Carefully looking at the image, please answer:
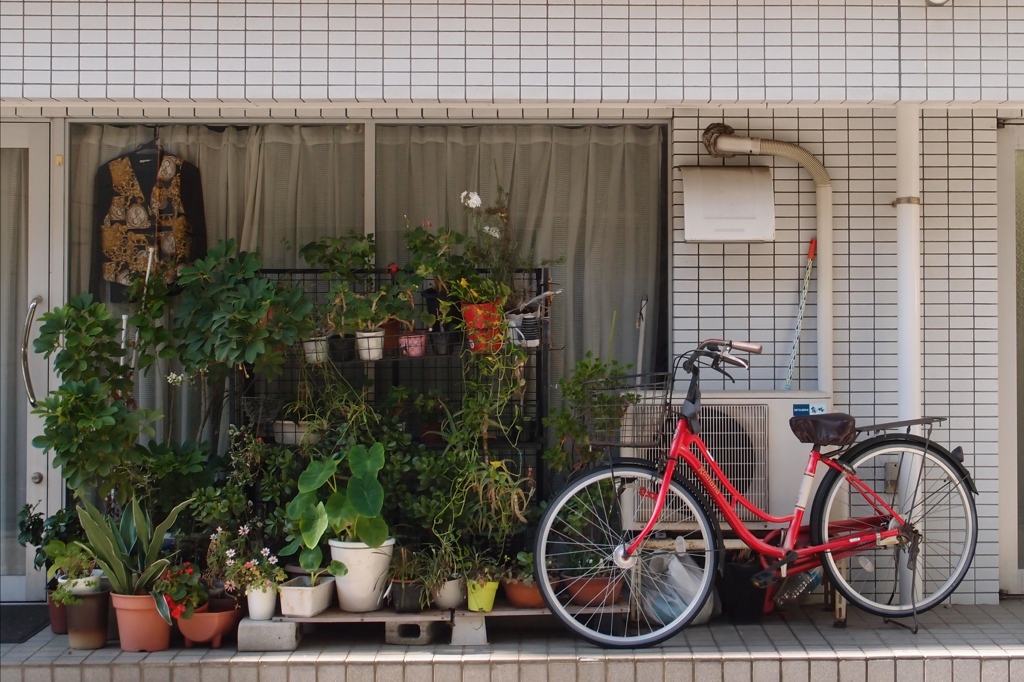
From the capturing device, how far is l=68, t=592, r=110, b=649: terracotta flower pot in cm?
420

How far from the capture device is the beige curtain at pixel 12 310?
5125 millimetres

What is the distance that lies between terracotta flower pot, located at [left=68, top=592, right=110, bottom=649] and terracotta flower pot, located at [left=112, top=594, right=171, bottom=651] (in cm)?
9

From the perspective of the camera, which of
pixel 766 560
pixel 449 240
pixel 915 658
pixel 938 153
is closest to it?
pixel 915 658

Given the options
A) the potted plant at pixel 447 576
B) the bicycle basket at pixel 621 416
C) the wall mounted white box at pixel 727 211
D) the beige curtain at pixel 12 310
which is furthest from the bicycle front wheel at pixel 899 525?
the beige curtain at pixel 12 310

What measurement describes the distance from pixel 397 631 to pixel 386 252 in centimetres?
201

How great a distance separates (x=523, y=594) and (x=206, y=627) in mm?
1384

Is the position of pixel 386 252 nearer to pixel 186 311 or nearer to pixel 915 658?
pixel 186 311

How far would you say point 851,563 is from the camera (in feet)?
15.8

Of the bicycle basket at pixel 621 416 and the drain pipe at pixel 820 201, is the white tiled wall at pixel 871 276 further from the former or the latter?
the bicycle basket at pixel 621 416

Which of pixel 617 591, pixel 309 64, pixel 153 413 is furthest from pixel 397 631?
pixel 309 64

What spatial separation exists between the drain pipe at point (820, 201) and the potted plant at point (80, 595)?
3.52 metres

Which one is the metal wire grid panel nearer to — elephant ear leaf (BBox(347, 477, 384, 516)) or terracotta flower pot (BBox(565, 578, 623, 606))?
elephant ear leaf (BBox(347, 477, 384, 516))

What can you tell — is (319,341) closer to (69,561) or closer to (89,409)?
(89,409)

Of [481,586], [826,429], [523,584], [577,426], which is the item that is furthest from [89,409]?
[826,429]
